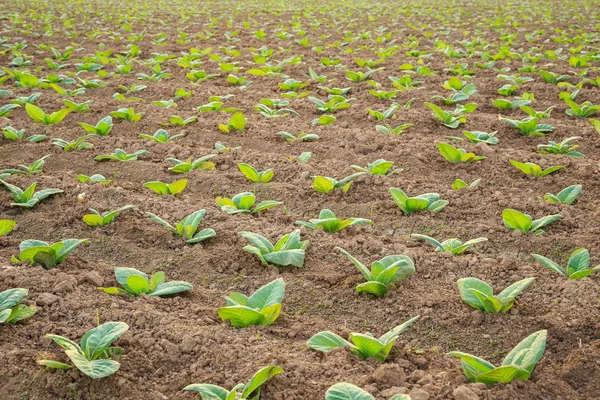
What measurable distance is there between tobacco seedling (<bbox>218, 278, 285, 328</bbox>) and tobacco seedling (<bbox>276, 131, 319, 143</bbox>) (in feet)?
6.75

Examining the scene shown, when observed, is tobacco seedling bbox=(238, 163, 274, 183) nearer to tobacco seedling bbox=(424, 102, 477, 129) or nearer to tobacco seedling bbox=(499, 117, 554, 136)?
tobacco seedling bbox=(424, 102, 477, 129)

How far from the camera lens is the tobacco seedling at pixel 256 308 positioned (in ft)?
6.68

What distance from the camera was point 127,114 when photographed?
462cm

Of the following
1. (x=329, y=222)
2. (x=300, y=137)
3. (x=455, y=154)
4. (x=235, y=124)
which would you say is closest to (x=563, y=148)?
(x=455, y=154)

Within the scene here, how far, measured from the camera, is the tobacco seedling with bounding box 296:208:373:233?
281 cm

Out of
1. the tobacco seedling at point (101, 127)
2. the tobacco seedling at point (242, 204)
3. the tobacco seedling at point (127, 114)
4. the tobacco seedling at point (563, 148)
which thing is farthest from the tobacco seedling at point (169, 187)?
the tobacco seedling at point (563, 148)

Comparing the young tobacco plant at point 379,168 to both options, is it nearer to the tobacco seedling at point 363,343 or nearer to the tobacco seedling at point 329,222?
the tobacco seedling at point 329,222

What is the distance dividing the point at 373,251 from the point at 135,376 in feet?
4.06

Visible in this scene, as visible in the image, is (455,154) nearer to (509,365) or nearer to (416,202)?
(416,202)

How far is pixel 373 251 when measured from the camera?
8.74 feet

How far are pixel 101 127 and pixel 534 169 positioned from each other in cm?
301

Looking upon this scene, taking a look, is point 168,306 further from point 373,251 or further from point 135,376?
point 373,251

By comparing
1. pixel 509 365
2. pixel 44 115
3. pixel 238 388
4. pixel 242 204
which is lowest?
pixel 44 115

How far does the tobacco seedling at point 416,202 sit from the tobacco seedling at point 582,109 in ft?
7.42
